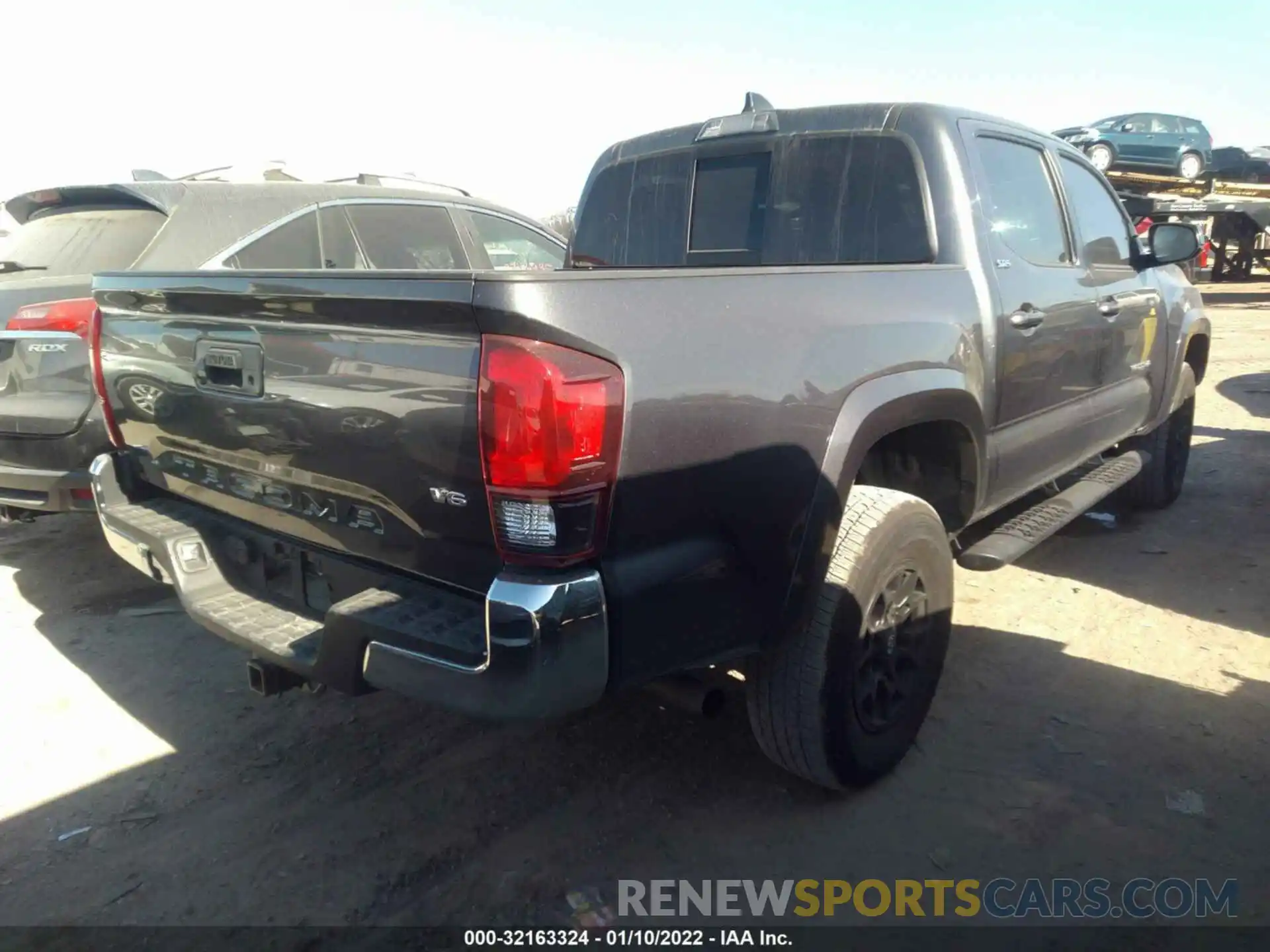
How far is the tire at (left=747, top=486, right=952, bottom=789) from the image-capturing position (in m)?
2.56

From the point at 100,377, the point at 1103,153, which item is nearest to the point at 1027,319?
the point at 100,377

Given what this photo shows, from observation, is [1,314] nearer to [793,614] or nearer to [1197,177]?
[793,614]

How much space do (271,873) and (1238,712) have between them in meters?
3.18

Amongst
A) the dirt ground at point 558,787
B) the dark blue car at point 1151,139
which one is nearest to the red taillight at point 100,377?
the dirt ground at point 558,787

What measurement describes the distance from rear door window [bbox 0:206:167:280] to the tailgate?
1943 millimetres

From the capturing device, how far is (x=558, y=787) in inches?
116

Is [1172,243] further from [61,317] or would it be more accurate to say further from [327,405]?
[61,317]

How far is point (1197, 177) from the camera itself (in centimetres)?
1955

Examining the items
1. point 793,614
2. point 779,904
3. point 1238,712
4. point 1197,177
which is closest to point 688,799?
point 779,904

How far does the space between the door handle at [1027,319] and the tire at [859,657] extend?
83 cm

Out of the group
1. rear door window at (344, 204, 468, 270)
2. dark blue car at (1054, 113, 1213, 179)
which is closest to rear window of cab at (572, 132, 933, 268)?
rear door window at (344, 204, 468, 270)

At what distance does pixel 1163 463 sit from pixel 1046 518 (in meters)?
2.13

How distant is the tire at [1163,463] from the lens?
5430 millimetres

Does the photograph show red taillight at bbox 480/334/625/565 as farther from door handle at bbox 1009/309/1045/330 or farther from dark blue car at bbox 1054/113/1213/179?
dark blue car at bbox 1054/113/1213/179
